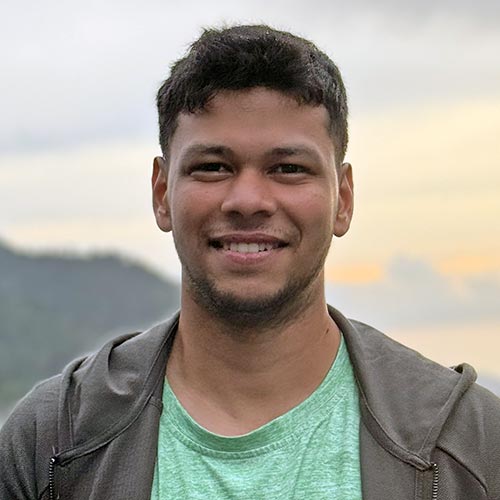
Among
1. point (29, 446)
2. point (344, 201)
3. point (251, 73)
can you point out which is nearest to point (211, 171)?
point (251, 73)

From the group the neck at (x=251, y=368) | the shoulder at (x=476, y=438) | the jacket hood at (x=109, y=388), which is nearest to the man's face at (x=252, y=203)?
the neck at (x=251, y=368)

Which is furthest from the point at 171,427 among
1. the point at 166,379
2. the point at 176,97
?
the point at 176,97

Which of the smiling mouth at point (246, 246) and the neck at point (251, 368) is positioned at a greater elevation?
the smiling mouth at point (246, 246)

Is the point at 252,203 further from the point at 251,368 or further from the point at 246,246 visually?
the point at 251,368

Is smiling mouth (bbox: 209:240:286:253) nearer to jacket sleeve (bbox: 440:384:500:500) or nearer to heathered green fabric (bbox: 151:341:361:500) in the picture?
heathered green fabric (bbox: 151:341:361:500)

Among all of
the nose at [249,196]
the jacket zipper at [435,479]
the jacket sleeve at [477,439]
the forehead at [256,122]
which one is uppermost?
the forehead at [256,122]

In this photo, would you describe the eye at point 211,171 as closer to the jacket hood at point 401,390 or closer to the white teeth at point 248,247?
the white teeth at point 248,247

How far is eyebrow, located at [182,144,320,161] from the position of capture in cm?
417

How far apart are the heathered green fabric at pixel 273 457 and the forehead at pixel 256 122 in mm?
843

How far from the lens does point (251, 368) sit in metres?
4.38

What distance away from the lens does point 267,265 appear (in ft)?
13.7

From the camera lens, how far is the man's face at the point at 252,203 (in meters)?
4.14

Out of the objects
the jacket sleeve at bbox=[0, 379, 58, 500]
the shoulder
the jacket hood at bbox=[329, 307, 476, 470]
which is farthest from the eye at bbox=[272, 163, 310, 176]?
the jacket sleeve at bbox=[0, 379, 58, 500]

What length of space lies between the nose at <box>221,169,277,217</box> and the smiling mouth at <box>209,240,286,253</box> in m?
0.10
